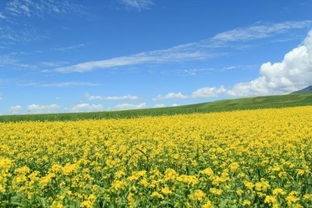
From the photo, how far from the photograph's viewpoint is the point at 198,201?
279 inches

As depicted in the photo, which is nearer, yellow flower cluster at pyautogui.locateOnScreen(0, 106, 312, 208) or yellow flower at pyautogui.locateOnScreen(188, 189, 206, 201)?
yellow flower at pyautogui.locateOnScreen(188, 189, 206, 201)

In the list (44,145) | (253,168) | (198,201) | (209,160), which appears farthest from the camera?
(44,145)

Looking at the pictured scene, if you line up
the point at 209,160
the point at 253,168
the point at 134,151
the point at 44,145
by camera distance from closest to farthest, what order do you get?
the point at 253,168, the point at 209,160, the point at 134,151, the point at 44,145

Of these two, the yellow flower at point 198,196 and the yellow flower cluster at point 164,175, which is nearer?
the yellow flower at point 198,196

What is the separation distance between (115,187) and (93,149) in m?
8.13

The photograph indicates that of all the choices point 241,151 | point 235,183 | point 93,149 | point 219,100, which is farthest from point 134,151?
point 219,100

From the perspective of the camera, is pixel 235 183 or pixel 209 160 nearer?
pixel 235 183

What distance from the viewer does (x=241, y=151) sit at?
40.8ft

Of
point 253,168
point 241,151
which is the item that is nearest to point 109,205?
point 253,168

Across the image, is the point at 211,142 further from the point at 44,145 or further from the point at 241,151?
the point at 44,145

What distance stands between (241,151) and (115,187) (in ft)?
20.9

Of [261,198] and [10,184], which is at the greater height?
[10,184]

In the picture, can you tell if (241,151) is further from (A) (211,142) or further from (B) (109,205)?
(B) (109,205)

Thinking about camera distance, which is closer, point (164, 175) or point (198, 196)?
point (198, 196)
